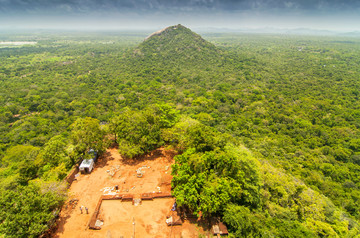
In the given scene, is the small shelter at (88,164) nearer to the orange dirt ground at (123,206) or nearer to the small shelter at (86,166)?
the small shelter at (86,166)

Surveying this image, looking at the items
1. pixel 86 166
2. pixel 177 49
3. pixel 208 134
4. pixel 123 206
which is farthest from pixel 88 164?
pixel 177 49

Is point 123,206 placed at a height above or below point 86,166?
below

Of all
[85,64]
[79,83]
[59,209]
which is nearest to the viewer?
[59,209]

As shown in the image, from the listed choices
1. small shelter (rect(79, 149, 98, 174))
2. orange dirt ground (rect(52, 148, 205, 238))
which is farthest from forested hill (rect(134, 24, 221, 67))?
orange dirt ground (rect(52, 148, 205, 238))

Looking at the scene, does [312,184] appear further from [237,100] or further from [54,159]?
[54,159]

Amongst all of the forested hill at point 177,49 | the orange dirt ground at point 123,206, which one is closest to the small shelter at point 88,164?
the orange dirt ground at point 123,206

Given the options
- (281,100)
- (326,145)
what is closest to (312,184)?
(326,145)

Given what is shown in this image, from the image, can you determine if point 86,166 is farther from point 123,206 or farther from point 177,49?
point 177,49
